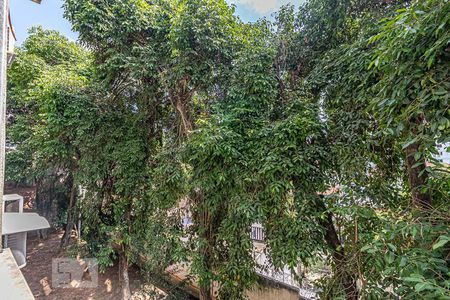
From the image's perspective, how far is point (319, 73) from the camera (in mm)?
3242

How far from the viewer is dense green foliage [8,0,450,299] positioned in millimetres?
1554

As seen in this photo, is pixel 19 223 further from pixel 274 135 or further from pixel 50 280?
pixel 50 280

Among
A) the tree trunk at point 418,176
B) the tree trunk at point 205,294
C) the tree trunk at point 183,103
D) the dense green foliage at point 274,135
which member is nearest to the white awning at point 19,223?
the dense green foliage at point 274,135

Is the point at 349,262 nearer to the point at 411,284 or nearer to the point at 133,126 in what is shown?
the point at 411,284

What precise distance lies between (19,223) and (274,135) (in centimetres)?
434

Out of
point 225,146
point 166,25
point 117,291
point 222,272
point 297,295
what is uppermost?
point 166,25

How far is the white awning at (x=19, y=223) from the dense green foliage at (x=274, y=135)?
1.55 meters

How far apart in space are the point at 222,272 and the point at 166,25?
462 centimetres

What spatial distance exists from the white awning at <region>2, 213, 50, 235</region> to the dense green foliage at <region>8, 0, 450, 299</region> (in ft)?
Result: 5.08

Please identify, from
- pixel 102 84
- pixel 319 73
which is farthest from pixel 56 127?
pixel 319 73

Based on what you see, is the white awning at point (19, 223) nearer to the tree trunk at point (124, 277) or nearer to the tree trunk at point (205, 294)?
the tree trunk at point (124, 277)

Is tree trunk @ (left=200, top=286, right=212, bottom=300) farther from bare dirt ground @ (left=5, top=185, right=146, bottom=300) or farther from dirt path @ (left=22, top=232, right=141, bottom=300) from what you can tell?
dirt path @ (left=22, top=232, right=141, bottom=300)

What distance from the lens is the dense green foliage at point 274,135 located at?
1554 mm

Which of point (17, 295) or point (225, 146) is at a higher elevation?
point (225, 146)
